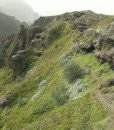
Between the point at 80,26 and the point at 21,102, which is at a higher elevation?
the point at 80,26

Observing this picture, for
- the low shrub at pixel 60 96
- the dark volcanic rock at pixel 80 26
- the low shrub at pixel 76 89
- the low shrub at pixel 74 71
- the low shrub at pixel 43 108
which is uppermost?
the dark volcanic rock at pixel 80 26

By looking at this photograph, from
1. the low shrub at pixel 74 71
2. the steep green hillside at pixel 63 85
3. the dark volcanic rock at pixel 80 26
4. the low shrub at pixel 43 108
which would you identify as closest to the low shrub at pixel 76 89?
the steep green hillside at pixel 63 85

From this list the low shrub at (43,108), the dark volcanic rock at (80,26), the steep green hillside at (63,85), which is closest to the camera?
the steep green hillside at (63,85)

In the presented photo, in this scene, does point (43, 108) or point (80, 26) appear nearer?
point (43, 108)

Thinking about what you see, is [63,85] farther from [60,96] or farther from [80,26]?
[80,26]

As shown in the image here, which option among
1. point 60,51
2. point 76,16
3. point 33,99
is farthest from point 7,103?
point 76,16

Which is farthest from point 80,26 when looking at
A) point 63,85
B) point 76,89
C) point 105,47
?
point 76,89

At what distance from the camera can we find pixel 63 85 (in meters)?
73.1

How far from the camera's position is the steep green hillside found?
51.0 m

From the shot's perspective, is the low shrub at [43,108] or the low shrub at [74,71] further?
the low shrub at [74,71]

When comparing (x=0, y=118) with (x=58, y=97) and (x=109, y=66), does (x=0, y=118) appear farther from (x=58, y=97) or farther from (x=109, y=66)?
(x=109, y=66)

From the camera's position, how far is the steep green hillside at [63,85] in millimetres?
51000

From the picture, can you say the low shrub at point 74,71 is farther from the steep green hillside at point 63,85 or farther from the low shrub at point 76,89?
the low shrub at point 76,89

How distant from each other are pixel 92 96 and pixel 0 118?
3838cm
